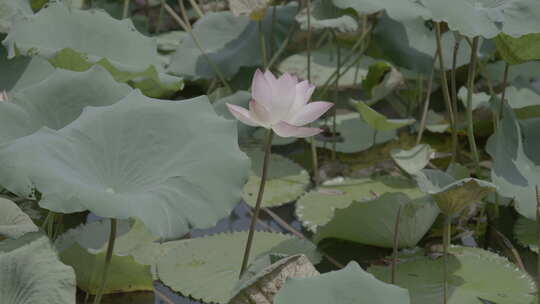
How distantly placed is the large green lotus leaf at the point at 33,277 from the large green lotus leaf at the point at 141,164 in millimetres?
110

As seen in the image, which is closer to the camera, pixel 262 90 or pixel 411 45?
pixel 262 90

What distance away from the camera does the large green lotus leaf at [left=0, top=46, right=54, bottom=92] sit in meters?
1.82

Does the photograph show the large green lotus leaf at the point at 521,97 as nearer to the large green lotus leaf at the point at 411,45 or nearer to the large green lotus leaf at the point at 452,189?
the large green lotus leaf at the point at 411,45

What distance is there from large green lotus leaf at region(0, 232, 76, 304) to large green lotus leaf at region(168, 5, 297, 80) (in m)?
1.32

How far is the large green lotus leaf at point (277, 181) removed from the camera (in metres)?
2.04

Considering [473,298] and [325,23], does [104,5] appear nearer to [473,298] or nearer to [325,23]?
[325,23]

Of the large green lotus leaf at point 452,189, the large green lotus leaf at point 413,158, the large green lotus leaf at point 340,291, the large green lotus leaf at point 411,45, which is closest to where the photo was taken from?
the large green lotus leaf at point 340,291

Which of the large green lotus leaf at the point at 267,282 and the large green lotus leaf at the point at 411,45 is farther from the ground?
the large green lotus leaf at the point at 267,282

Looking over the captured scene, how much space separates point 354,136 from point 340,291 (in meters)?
1.30

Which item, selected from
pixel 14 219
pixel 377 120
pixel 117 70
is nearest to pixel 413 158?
pixel 377 120

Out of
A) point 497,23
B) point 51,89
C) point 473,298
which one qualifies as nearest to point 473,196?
point 473,298

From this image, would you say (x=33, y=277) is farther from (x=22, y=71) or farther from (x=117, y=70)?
(x=22, y=71)

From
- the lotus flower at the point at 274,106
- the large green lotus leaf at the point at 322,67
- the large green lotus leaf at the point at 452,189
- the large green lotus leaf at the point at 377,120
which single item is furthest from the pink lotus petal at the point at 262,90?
the large green lotus leaf at the point at 322,67

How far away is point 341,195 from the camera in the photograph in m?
2.04
